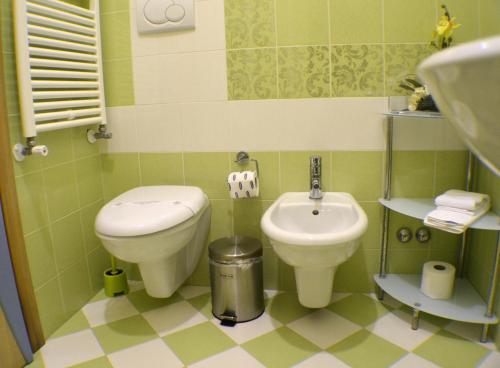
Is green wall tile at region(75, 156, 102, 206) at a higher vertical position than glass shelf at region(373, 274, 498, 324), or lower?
higher

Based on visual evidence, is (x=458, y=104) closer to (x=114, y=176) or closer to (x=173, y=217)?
(x=173, y=217)

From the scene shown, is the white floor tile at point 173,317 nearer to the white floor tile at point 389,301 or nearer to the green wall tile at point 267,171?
the green wall tile at point 267,171

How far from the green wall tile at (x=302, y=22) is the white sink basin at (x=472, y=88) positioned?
119cm

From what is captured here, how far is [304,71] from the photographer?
1747 millimetres

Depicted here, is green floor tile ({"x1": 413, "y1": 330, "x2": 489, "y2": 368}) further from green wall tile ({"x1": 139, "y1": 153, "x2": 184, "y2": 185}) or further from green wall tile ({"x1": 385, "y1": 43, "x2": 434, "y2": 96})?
green wall tile ({"x1": 139, "y1": 153, "x2": 184, "y2": 185})

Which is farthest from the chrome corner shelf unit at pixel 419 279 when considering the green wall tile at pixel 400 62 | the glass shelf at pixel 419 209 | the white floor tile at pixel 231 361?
the white floor tile at pixel 231 361

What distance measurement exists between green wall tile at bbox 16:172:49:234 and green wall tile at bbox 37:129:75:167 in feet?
0.30

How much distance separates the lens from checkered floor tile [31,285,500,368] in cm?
144

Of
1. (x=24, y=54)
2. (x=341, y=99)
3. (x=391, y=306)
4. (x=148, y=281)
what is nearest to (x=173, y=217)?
(x=148, y=281)

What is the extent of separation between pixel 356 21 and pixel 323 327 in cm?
127

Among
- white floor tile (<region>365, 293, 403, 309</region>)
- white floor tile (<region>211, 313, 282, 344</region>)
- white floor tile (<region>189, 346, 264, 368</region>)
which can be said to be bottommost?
white floor tile (<region>189, 346, 264, 368</region>)

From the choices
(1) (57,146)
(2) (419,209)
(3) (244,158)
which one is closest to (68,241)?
(1) (57,146)

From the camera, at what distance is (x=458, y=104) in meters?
0.58

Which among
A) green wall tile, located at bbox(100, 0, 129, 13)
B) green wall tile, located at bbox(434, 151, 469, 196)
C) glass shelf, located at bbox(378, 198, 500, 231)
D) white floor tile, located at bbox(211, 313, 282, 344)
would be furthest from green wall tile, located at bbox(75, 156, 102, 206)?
green wall tile, located at bbox(434, 151, 469, 196)
